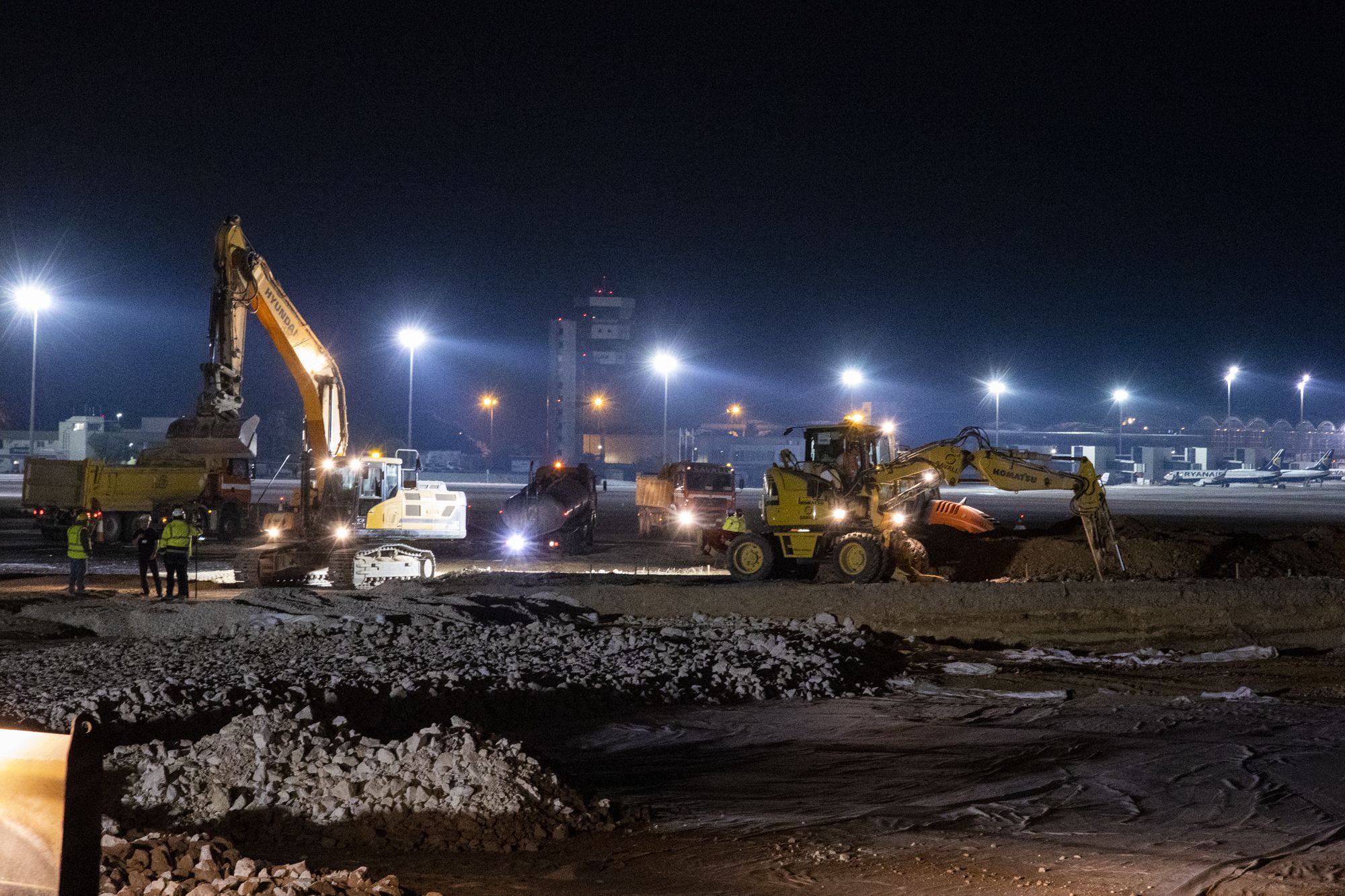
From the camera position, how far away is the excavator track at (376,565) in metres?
18.8

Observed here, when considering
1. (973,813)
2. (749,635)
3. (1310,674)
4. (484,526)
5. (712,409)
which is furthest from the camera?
(712,409)

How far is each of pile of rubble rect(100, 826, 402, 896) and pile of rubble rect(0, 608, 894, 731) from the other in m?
3.86

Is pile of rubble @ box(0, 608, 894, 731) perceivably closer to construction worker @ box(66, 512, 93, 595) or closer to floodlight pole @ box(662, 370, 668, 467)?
construction worker @ box(66, 512, 93, 595)

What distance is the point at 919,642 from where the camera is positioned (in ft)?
48.9

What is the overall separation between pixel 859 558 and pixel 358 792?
11.8 metres

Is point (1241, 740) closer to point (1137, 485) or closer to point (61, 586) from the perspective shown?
point (61, 586)

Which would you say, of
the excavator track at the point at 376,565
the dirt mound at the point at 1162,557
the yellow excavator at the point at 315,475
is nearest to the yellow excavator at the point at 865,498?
the dirt mound at the point at 1162,557

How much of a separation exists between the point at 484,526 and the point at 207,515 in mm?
7911

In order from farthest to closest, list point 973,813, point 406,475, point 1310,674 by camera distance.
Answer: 1. point 406,475
2. point 1310,674
3. point 973,813

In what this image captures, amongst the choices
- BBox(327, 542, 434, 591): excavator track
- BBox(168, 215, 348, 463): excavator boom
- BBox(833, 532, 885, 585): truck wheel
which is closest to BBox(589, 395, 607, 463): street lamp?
BBox(168, 215, 348, 463): excavator boom

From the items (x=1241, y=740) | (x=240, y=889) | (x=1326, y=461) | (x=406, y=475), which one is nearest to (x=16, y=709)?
(x=240, y=889)

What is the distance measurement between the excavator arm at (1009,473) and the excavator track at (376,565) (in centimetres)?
752

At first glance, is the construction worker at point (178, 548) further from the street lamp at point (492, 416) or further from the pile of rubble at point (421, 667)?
the street lamp at point (492, 416)

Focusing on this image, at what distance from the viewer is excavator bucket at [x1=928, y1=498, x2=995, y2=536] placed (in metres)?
24.4
